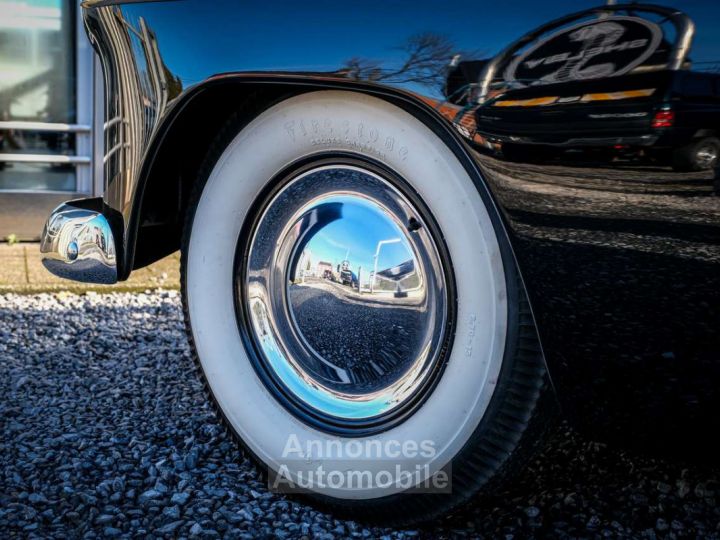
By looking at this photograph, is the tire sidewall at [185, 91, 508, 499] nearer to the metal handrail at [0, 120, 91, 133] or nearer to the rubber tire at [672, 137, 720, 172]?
the rubber tire at [672, 137, 720, 172]

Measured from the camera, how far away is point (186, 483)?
1.89m

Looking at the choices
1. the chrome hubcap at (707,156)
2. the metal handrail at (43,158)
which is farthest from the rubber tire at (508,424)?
the metal handrail at (43,158)

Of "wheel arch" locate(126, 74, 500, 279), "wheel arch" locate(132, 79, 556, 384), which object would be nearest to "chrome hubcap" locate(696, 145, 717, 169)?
"wheel arch" locate(132, 79, 556, 384)

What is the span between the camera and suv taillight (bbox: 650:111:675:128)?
44.8 inches

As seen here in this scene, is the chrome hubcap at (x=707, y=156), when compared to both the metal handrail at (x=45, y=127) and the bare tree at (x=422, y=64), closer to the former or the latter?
the bare tree at (x=422, y=64)

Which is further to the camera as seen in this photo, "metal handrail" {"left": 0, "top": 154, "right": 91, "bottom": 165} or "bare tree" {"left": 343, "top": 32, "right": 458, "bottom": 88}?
"metal handrail" {"left": 0, "top": 154, "right": 91, "bottom": 165}

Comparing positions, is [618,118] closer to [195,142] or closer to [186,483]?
[195,142]

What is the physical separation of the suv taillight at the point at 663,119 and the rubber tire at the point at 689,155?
4cm

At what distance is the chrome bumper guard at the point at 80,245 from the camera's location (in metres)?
2.02

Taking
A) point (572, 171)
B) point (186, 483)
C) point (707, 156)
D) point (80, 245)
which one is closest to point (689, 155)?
point (707, 156)

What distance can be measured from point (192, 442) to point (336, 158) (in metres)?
0.90

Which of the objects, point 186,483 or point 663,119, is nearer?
point 663,119

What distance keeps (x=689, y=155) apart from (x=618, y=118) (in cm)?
12

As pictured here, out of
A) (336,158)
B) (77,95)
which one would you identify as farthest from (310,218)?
(77,95)
